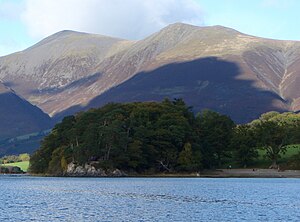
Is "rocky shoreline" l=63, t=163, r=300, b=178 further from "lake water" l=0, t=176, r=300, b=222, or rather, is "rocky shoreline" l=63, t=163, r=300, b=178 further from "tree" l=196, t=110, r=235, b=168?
"lake water" l=0, t=176, r=300, b=222

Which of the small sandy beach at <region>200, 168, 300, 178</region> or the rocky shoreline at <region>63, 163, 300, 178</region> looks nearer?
the small sandy beach at <region>200, 168, 300, 178</region>

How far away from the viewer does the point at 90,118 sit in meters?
164

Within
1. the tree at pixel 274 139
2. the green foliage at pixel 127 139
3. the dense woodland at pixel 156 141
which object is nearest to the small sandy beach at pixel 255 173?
the dense woodland at pixel 156 141

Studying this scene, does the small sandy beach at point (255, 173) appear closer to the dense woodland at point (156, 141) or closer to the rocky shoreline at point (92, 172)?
the dense woodland at point (156, 141)

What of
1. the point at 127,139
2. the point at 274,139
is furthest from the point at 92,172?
the point at 274,139

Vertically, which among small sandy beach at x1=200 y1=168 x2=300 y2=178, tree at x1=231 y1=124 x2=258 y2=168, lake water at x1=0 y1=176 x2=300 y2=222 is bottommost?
lake water at x1=0 y1=176 x2=300 y2=222

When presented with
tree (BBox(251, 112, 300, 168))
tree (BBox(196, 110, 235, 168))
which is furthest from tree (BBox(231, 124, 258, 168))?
tree (BBox(196, 110, 235, 168))

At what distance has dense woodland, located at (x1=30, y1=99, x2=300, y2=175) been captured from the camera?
15038 cm

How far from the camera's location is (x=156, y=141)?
506 feet

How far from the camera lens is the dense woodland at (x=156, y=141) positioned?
15038 cm

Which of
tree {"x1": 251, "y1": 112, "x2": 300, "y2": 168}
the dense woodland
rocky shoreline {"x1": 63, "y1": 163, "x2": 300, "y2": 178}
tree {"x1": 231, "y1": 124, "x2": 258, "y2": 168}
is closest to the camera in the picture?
rocky shoreline {"x1": 63, "y1": 163, "x2": 300, "y2": 178}

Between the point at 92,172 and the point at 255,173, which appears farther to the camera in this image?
the point at 92,172

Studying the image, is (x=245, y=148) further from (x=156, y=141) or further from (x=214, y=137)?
(x=156, y=141)

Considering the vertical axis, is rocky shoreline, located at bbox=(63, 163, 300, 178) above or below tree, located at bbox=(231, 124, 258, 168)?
below
